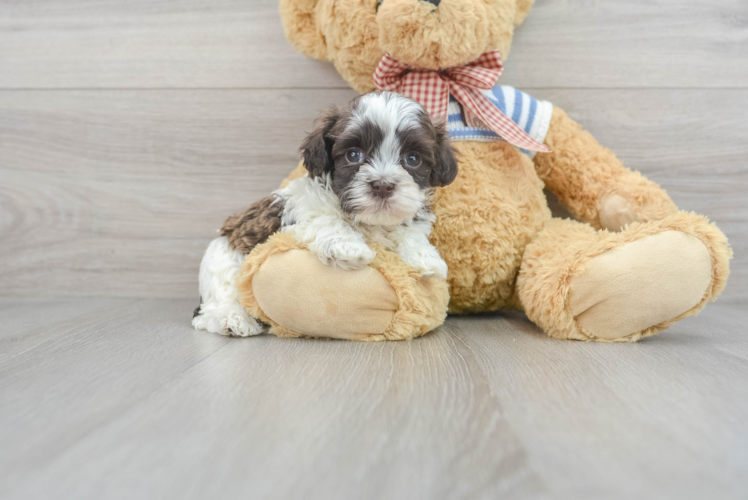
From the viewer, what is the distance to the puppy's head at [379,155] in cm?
106

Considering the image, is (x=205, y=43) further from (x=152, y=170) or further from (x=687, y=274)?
(x=687, y=274)

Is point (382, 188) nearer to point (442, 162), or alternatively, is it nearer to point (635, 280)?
point (442, 162)

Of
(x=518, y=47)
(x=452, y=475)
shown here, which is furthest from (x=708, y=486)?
(x=518, y=47)

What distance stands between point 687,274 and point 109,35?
5.75 feet

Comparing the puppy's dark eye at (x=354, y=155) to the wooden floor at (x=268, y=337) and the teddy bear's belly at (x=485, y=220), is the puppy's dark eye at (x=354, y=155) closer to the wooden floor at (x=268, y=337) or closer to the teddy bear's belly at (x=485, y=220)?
the teddy bear's belly at (x=485, y=220)

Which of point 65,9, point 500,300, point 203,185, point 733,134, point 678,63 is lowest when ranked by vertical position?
point 500,300

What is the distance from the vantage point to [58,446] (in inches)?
25.7

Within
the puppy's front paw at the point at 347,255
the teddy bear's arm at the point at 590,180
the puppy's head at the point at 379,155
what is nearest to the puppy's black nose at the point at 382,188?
the puppy's head at the point at 379,155

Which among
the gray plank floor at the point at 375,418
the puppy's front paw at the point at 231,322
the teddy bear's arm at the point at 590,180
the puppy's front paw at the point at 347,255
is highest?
the teddy bear's arm at the point at 590,180

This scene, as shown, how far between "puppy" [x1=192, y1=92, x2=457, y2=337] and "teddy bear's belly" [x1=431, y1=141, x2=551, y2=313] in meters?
0.08

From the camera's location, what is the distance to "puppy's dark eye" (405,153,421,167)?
3.67 ft

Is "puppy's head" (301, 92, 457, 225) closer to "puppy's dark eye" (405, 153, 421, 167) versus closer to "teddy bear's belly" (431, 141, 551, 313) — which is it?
"puppy's dark eye" (405, 153, 421, 167)

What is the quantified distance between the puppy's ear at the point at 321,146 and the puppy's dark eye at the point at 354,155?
0.16ft

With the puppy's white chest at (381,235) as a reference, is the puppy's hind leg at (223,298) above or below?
below
